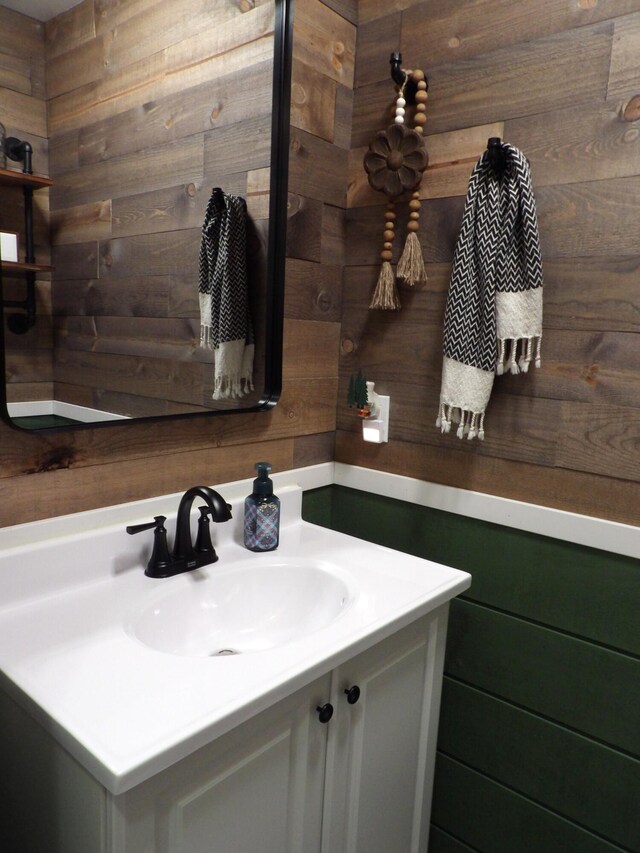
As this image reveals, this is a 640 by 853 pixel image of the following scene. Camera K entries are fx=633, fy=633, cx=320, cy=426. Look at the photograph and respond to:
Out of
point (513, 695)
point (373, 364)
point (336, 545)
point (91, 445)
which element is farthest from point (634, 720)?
point (91, 445)

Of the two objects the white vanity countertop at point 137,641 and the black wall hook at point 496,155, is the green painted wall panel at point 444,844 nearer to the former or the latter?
the white vanity countertop at point 137,641

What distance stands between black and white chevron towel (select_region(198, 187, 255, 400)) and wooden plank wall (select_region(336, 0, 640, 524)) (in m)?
0.36

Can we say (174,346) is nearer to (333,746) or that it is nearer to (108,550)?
(108,550)

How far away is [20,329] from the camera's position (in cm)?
108

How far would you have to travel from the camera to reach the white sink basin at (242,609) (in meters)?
1.15

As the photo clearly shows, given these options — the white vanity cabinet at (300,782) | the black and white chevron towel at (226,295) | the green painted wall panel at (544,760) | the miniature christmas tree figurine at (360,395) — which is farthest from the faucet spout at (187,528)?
the green painted wall panel at (544,760)

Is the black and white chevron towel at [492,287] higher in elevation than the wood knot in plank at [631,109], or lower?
lower

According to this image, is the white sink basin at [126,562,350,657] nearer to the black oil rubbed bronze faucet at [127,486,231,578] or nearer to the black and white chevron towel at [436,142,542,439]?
the black oil rubbed bronze faucet at [127,486,231,578]

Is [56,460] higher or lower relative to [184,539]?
higher

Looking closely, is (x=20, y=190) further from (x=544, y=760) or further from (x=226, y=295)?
(x=544, y=760)

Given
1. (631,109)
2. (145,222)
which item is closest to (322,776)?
(145,222)

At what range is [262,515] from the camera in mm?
1374

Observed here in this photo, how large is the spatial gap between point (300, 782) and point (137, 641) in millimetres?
353

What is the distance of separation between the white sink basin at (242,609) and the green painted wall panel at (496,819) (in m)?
0.62
